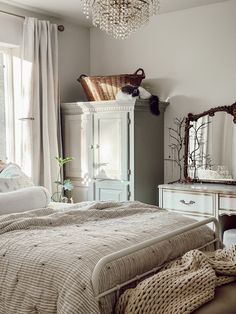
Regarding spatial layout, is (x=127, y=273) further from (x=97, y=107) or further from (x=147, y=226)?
(x=97, y=107)

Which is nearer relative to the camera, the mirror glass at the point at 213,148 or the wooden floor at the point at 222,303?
the wooden floor at the point at 222,303

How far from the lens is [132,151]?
13.1ft

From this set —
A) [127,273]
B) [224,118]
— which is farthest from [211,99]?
[127,273]

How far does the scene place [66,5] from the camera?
160 inches

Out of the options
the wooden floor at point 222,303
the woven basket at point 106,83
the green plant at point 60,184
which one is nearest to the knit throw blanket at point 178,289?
the wooden floor at point 222,303

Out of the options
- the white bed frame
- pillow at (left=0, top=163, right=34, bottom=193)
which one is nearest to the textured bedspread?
the white bed frame

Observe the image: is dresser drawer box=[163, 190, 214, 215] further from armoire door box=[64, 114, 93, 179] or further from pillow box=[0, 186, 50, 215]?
pillow box=[0, 186, 50, 215]

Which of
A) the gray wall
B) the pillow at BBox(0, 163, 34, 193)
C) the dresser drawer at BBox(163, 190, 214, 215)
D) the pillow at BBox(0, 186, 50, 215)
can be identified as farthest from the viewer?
the gray wall

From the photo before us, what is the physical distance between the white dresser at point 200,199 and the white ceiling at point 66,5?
5.49 ft

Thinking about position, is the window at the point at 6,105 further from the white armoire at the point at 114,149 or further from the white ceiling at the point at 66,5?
the white armoire at the point at 114,149

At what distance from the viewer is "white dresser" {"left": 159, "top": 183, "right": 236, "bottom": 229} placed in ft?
11.8

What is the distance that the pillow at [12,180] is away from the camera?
3.04 m

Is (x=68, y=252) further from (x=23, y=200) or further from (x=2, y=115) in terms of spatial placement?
(x=2, y=115)

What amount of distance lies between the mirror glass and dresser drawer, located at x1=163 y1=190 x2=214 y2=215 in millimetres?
410
